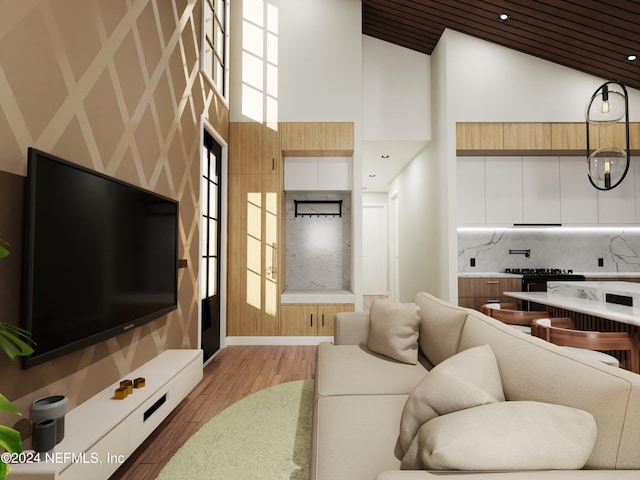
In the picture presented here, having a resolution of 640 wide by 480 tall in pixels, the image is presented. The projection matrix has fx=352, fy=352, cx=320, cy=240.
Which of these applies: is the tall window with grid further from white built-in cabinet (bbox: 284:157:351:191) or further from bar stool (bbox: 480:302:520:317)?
bar stool (bbox: 480:302:520:317)

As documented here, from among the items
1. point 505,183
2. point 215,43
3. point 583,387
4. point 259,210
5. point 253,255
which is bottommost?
point 583,387

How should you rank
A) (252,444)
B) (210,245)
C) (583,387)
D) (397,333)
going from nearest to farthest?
(583,387), (252,444), (397,333), (210,245)

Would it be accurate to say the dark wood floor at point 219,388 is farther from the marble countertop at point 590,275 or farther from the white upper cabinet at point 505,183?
the white upper cabinet at point 505,183

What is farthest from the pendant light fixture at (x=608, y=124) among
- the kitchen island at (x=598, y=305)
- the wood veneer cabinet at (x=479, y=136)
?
the wood veneer cabinet at (x=479, y=136)

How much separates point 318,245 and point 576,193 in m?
3.55

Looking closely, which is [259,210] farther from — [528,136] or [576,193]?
[576,193]

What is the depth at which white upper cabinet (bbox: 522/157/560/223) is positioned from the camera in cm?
471

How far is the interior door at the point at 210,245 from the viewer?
136 inches

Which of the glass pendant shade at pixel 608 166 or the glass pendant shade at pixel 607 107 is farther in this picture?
the glass pendant shade at pixel 608 166

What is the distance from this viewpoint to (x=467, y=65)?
4.39 meters

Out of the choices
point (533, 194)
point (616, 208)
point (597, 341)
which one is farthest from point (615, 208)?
point (597, 341)

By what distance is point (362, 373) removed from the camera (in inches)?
78.5

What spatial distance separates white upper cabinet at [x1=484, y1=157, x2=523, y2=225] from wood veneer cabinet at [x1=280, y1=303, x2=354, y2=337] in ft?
8.07

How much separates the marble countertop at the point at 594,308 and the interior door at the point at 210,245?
296 cm
